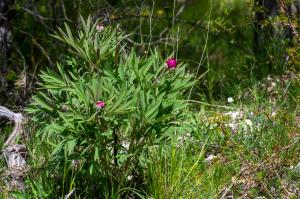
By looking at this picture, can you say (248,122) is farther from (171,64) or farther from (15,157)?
(15,157)

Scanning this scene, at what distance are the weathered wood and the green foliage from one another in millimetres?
441

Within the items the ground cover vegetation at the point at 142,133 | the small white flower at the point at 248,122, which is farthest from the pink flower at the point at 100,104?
the small white flower at the point at 248,122

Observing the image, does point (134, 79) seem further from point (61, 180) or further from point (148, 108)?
point (61, 180)

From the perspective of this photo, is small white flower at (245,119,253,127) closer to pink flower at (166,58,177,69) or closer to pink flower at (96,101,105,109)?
pink flower at (166,58,177,69)

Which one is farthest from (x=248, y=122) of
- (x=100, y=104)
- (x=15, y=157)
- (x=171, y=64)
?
(x=100, y=104)

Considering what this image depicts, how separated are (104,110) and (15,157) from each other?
1348mm

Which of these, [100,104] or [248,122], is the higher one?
[100,104]

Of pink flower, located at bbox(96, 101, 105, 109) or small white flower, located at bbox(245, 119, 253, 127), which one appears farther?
small white flower, located at bbox(245, 119, 253, 127)

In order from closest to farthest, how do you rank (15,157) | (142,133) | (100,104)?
(100,104) → (142,133) → (15,157)

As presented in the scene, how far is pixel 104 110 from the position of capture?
363 cm

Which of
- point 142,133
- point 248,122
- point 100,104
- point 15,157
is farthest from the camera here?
point 248,122

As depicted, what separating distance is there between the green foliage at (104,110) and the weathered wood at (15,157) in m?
0.44

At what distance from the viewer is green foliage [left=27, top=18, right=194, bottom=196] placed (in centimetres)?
366

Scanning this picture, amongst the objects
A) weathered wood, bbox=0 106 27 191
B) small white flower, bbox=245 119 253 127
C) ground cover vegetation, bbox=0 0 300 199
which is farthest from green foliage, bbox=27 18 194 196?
small white flower, bbox=245 119 253 127
